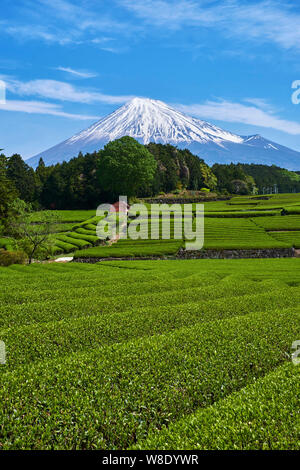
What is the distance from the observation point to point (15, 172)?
111m

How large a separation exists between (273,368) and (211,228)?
51841 millimetres

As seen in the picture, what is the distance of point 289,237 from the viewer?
53.7 m

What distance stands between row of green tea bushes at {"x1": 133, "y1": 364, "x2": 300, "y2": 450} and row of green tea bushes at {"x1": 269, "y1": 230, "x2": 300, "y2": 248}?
45.0 metres

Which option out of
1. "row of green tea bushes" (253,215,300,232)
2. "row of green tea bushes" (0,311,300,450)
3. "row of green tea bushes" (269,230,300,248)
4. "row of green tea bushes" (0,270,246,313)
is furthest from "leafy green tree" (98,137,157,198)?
"row of green tea bushes" (0,311,300,450)

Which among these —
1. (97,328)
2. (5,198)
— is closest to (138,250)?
(5,198)

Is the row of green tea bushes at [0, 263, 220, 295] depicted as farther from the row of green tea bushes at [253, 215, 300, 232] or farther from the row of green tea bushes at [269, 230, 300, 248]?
the row of green tea bushes at [253, 215, 300, 232]

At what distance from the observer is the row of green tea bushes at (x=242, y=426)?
702 cm

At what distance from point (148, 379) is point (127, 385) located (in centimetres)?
66

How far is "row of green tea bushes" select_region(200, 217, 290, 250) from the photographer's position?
49.4 meters

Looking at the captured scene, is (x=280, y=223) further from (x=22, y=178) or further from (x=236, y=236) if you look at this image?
(x=22, y=178)

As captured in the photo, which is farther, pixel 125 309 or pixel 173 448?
pixel 125 309

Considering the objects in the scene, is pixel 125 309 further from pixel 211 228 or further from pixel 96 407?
pixel 211 228

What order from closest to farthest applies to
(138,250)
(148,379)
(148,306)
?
(148,379)
(148,306)
(138,250)
